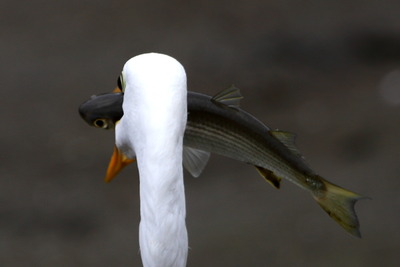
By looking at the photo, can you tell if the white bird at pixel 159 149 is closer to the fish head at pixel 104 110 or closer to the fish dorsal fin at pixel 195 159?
the fish head at pixel 104 110

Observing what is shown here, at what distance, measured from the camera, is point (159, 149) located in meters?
0.81

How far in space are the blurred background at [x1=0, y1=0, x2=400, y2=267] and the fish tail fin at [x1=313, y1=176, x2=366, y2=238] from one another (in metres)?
1.41

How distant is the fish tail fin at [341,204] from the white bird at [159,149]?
0.20 meters

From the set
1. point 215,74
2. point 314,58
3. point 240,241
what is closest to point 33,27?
point 215,74

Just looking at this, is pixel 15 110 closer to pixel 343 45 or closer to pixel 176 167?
pixel 343 45

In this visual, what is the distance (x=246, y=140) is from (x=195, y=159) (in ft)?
0.40

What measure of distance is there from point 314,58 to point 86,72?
80 centimetres

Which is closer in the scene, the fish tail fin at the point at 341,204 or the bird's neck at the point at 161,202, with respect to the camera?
the bird's neck at the point at 161,202

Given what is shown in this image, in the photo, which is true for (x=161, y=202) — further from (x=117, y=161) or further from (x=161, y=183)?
(x=117, y=161)

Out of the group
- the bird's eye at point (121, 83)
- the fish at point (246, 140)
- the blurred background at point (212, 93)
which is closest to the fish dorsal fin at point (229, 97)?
the fish at point (246, 140)

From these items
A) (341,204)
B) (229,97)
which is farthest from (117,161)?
(341,204)

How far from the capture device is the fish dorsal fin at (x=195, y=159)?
1.08 metres

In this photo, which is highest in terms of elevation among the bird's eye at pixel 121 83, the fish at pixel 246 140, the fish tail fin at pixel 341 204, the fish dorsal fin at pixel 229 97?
the bird's eye at pixel 121 83

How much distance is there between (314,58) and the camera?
304cm
